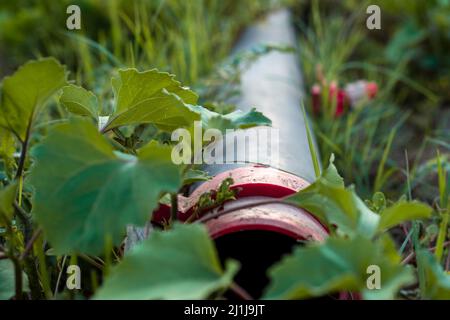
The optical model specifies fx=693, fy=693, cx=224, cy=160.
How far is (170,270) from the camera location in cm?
71

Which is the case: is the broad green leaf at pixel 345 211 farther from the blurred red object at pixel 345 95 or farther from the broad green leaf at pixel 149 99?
the blurred red object at pixel 345 95

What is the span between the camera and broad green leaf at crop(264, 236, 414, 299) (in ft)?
2.22

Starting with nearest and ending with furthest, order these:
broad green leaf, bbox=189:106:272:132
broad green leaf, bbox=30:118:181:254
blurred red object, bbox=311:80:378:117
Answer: broad green leaf, bbox=30:118:181:254 → broad green leaf, bbox=189:106:272:132 → blurred red object, bbox=311:80:378:117

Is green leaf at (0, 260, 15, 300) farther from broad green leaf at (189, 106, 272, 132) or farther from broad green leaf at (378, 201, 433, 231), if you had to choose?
broad green leaf at (378, 201, 433, 231)

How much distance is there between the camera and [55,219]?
0.80 meters

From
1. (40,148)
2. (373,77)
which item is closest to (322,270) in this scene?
(40,148)

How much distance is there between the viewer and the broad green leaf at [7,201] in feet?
2.71

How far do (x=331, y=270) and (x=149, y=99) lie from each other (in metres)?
0.42

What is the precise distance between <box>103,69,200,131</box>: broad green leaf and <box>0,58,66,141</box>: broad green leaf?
13 centimetres

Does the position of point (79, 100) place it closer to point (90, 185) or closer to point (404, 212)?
point (90, 185)

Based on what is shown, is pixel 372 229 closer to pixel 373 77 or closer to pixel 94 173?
pixel 94 173

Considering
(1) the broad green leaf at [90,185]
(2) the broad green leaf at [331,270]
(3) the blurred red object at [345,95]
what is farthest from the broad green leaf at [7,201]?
(3) the blurred red object at [345,95]

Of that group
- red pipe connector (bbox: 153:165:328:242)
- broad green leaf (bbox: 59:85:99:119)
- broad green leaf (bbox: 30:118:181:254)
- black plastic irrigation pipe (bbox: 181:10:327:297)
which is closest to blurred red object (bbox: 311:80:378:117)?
black plastic irrigation pipe (bbox: 181:10:327:297)
